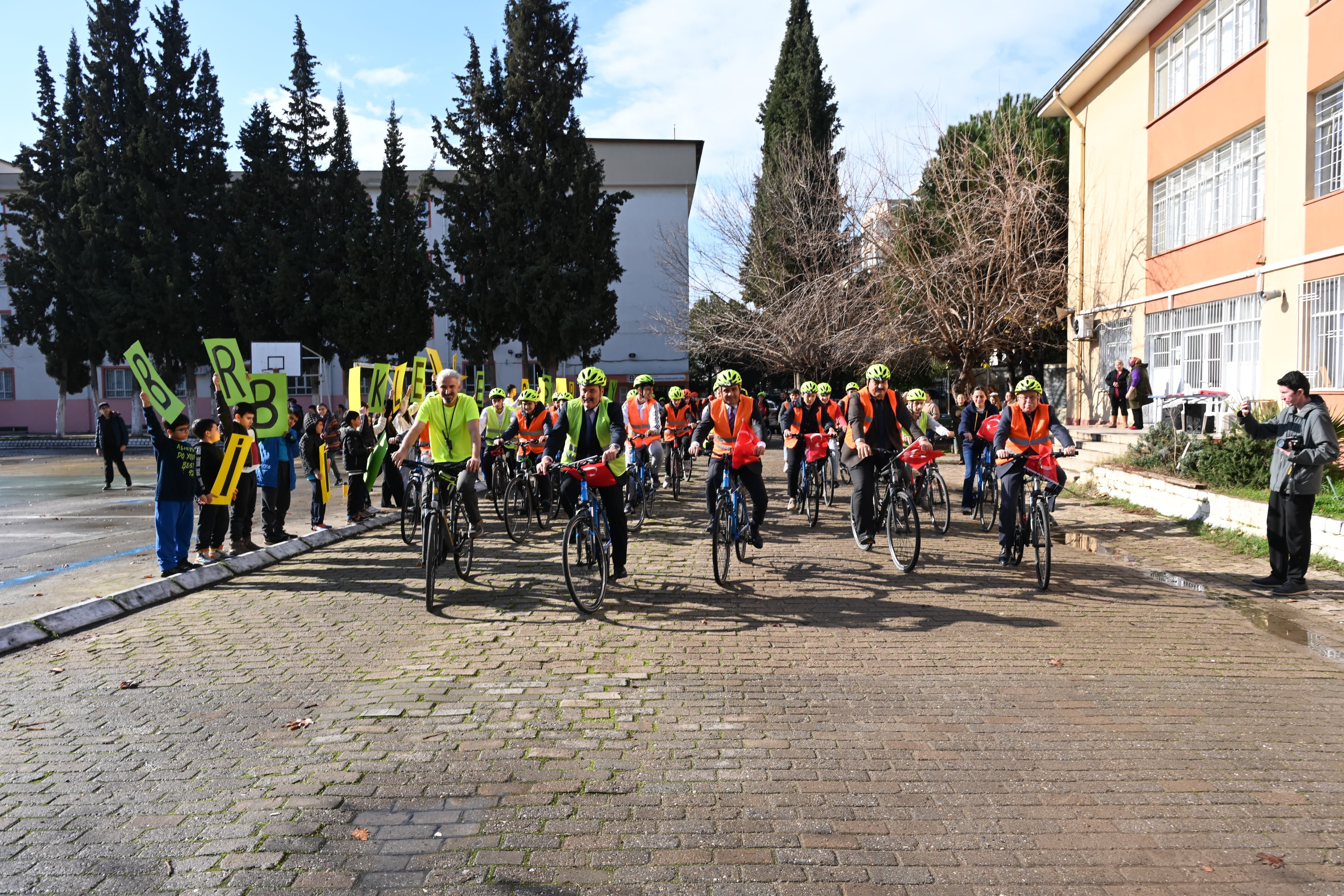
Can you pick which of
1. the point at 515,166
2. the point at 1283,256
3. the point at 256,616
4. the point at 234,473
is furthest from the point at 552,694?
the point at 515,166

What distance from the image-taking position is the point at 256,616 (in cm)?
748

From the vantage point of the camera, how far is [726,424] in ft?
29.8

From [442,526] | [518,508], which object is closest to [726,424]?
[442,526]

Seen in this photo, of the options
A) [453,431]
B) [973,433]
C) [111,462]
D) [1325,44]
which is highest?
[1325,44]

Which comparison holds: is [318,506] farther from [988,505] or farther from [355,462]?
[988,505]

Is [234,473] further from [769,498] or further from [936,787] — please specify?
[769,498]

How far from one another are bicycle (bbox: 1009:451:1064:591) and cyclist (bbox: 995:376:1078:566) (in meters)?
0.06

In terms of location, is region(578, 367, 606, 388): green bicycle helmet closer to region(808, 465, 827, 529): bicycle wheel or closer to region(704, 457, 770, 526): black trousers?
region(704, 457, 770, 526): black trousers

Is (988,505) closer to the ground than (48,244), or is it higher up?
closer to the ground

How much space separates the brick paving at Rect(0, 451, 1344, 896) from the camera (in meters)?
3.39

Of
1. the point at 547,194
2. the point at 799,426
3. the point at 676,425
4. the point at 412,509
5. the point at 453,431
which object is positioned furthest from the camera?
the point at 547,194

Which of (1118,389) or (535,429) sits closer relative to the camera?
(535,429)

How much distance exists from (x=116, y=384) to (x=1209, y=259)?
49737 millimetres

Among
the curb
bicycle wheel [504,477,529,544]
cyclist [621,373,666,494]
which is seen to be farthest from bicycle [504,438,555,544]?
the curb
